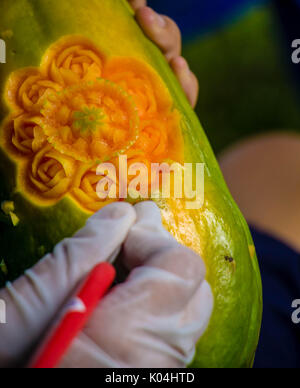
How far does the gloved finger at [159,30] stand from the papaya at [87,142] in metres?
0.08

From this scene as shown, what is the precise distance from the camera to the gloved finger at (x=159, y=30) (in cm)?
89

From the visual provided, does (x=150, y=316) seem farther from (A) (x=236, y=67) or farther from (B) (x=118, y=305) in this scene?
(A) (x=236, y=67)

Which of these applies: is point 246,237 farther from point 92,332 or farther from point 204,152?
point 92,332

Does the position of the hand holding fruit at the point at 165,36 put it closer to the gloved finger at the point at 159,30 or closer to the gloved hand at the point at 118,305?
the gloved finger at the point at 159,30

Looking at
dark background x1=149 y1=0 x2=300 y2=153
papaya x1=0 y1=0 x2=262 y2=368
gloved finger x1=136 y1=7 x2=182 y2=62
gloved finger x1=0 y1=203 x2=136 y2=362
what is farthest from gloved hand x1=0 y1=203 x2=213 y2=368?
dark background x1=149 y1=0 x2=300 y2=153

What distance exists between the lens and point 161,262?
2.06 feet

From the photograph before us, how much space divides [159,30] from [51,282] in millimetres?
532

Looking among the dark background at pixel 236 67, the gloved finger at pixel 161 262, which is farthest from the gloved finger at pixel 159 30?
the dark background at pixel 236 67

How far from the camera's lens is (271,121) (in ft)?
8.36

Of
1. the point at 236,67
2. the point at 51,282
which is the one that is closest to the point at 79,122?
the point at 51,282

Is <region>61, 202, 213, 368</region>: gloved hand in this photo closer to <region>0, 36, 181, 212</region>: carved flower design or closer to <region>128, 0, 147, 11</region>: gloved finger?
<region>0, 36, 181, 212</region>: carved flower design

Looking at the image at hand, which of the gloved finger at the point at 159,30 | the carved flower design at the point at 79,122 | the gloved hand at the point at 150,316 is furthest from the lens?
the gloved finger at the point at 159,30

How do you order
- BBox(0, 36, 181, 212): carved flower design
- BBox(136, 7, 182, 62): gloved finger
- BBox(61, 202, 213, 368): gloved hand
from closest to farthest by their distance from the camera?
BBox(61, 202, 213, 368): gloved hand
BBox(0, 36, 181, 212): carved flower design
BBox(136, 7, 182, 62): gloved finger

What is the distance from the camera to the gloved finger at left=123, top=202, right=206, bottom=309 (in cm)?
62
